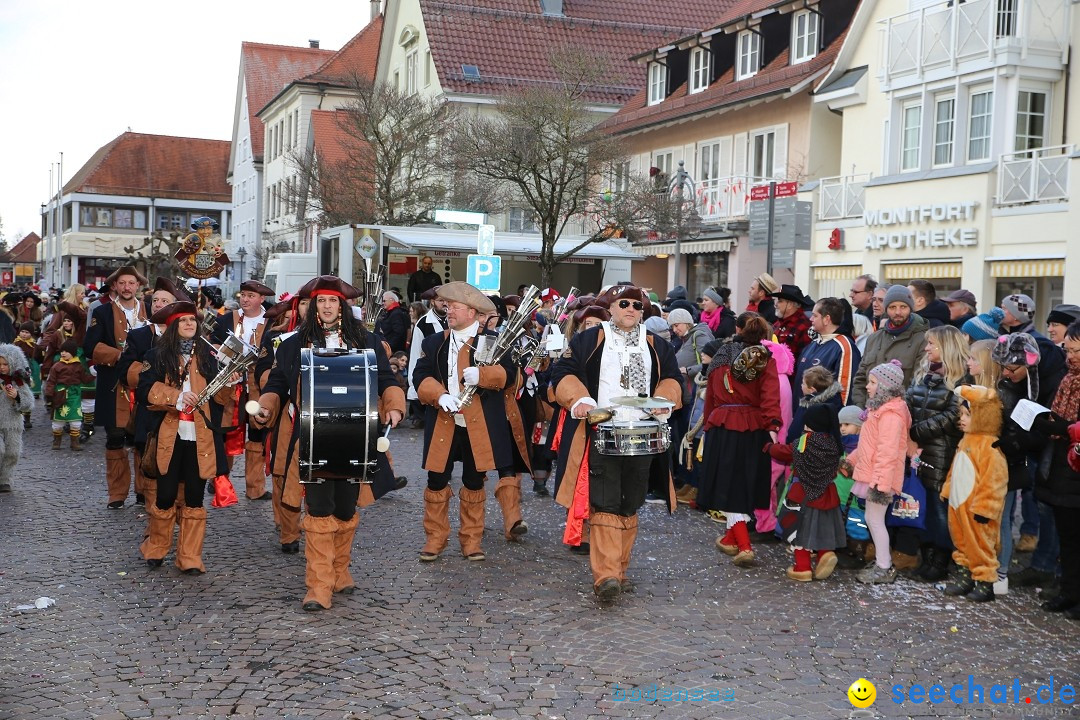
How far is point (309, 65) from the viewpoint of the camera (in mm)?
69375

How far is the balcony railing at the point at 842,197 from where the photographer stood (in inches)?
950

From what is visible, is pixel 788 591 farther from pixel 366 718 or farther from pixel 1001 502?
pixel 366 718

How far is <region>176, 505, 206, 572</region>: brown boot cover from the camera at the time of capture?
25.0ft

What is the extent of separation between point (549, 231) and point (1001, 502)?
17.4m

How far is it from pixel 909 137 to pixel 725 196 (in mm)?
6294

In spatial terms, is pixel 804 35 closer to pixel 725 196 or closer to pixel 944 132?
pixel 725 196

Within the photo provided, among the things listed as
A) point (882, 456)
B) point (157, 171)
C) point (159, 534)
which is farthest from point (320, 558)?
point (157, 171)

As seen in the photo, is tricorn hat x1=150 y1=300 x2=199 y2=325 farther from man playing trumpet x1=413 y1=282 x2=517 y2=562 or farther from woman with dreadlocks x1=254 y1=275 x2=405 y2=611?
man playing trumpet x1=413 y1=282 x2=517 y2=562

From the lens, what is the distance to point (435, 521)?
809 cm

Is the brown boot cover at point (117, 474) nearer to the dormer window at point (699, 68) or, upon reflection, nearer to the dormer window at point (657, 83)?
the dormer window at point (699, 68)

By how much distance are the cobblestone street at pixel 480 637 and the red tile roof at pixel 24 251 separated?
118277mm

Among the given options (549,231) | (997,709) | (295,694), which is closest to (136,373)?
(295,694)

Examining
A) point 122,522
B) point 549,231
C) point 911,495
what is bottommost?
point 122,522

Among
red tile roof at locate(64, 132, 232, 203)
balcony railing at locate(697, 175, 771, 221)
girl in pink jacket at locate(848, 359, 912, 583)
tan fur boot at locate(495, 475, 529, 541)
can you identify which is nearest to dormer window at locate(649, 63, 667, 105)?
balcony railing at locate(697, 175, 771, 221)
